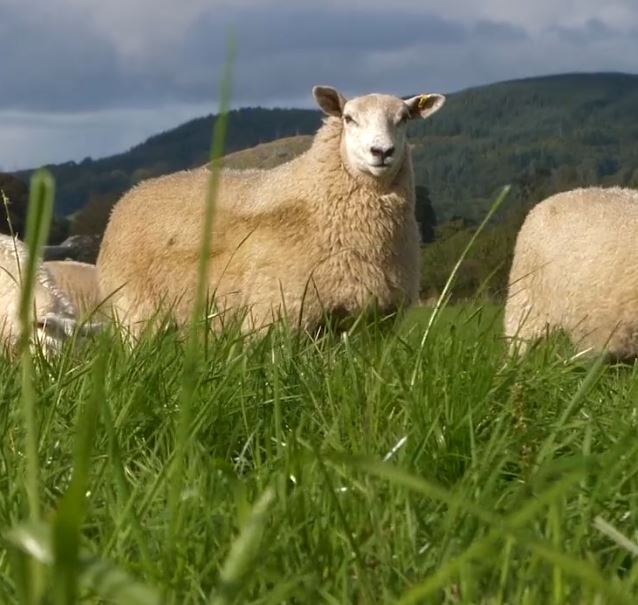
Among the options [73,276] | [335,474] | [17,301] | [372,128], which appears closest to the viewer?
[335,474]

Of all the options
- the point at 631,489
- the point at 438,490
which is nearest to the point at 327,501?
the point at 631,489

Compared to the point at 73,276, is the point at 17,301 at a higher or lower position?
higher

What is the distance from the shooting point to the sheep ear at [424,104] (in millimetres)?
8570

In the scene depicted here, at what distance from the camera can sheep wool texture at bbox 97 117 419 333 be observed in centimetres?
743

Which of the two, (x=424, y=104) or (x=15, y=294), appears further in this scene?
(x=424, y=104)

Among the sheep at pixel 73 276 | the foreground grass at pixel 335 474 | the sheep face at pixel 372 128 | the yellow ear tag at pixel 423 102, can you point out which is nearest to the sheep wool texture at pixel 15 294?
the sheep face at pixel 372 128

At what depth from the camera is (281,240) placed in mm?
7707

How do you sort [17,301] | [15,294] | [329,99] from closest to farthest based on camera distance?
[17,301], [15,294], [329,99]

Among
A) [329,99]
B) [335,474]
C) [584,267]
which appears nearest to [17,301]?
[329,99]

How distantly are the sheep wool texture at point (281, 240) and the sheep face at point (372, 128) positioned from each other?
10cm

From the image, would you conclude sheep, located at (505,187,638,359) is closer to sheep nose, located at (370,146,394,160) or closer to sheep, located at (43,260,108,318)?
sheep nose, located at (370,146,394,160)

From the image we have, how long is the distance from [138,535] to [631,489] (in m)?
1.00

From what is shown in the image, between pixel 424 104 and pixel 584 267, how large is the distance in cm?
167

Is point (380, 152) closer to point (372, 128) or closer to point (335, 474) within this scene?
point (372, 128)
